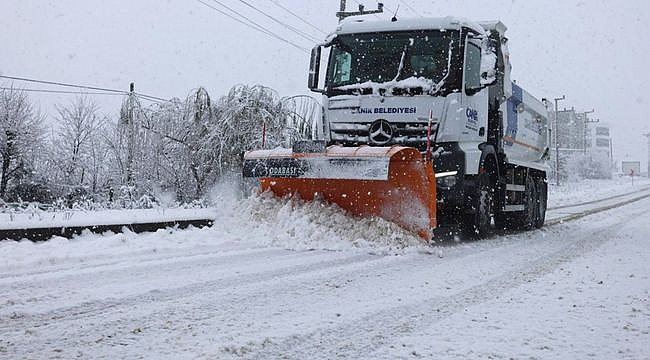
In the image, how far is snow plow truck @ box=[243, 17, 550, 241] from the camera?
686 centimetres

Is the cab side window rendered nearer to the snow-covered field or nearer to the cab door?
the cab door

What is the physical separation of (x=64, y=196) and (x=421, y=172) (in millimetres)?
25677

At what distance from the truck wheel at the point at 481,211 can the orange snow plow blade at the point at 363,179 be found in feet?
Answer: 5.66

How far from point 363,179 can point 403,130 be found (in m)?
1.28

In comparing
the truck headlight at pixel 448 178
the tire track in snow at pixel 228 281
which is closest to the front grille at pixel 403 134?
the truck headlight at pixel 448 178

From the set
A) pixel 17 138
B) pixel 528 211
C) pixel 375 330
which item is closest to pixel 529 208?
pixel 528 211

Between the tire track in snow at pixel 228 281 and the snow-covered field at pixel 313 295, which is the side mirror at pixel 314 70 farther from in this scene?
the tire track in snow at pixel 228 281

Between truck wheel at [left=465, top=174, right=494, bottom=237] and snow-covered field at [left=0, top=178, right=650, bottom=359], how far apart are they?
1.07 m

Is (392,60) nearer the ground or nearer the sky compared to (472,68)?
nearer the sky

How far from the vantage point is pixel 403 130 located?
757 centimetres

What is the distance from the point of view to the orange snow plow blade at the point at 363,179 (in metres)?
6.69

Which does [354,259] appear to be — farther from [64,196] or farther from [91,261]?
[64,196]

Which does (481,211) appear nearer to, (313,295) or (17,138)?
(313,295)

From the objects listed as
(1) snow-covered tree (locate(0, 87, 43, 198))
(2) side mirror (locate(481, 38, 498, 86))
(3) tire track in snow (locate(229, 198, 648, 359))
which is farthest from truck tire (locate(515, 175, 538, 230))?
(1) snow-covered tree (locate(0, 87, 43, 198))
